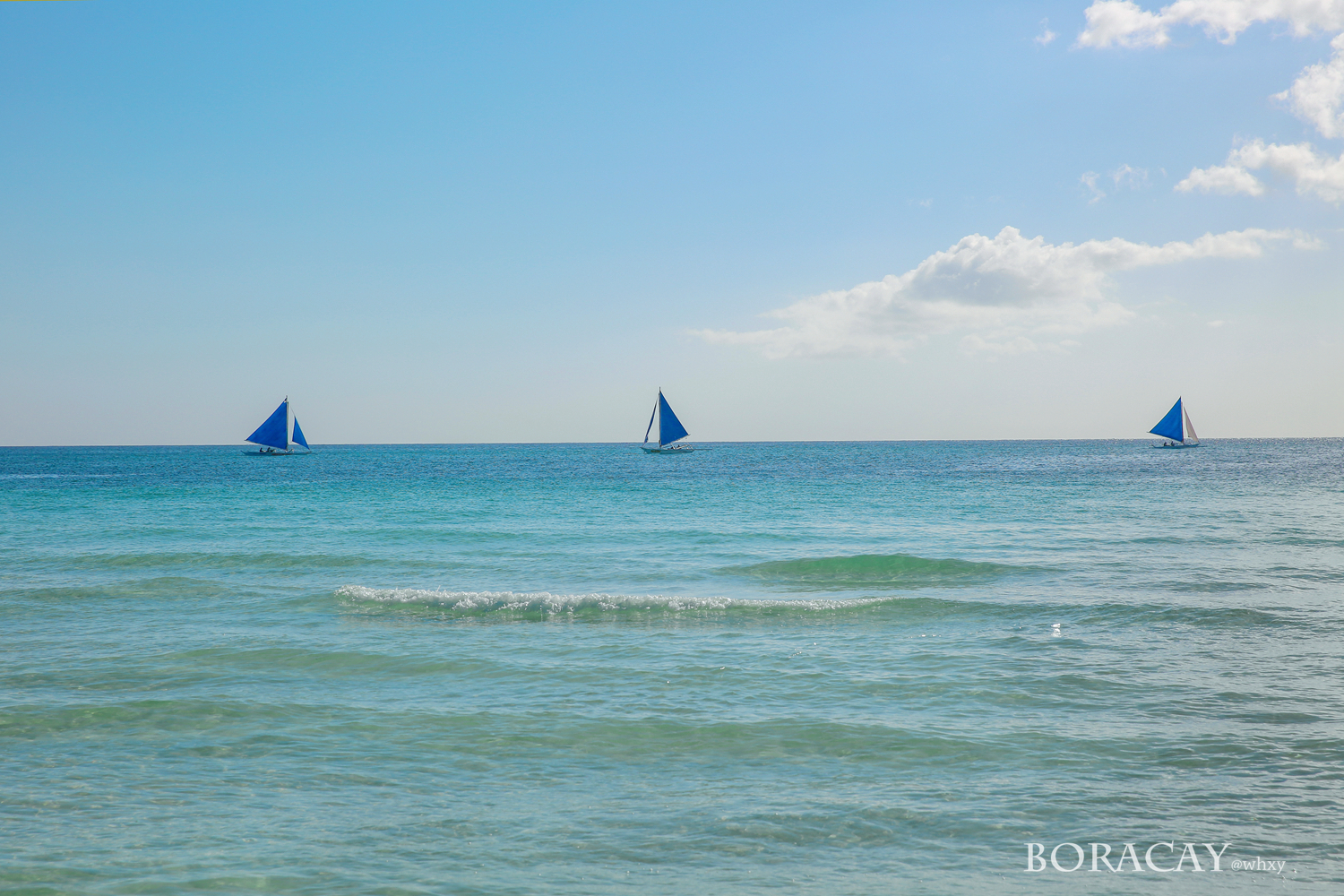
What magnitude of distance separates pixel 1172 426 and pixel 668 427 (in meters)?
66.9

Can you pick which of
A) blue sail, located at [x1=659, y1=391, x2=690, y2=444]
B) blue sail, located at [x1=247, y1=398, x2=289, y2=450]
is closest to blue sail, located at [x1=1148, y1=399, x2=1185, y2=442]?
blue sail, located at [x1=659, y1=391, x2=690, y2=444]

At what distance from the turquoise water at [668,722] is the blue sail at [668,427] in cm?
7214

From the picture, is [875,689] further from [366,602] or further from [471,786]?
[366,602]

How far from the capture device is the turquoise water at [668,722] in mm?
5359

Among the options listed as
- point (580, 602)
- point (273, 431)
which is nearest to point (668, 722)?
point (580, 602)

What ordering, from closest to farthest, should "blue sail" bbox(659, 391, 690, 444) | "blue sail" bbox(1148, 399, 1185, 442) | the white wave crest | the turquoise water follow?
the turquoise water, the white wave crest, "blue sail" bbox(659, 391, 690, 444), "blue sail" bbox(1148, 399, 1185, 442)

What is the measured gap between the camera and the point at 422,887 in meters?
5.00

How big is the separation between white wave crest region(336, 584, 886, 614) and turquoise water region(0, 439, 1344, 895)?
94 millimetres

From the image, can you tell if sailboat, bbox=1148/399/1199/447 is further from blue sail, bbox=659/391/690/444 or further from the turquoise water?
the turquoise water

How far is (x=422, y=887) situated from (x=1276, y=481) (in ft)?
193

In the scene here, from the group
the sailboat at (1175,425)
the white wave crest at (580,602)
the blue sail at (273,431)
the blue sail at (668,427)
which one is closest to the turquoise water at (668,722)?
the white wave crest at (580,602)

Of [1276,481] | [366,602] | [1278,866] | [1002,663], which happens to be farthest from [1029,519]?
[1276,481]

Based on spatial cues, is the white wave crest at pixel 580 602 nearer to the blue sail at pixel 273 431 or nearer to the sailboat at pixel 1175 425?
the blue sail at pixel 273 431

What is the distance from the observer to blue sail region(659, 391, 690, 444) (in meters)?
91.5
